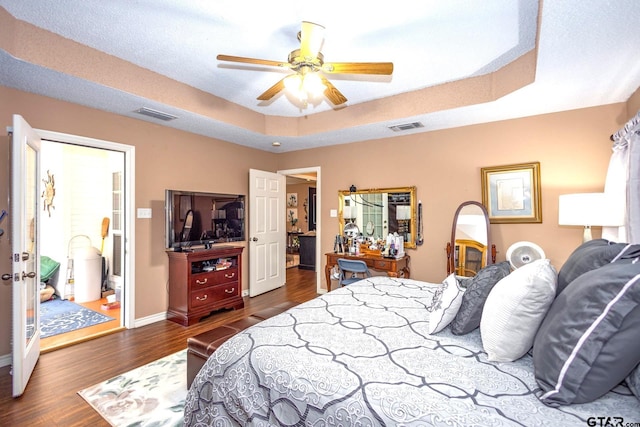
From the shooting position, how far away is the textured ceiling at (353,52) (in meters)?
1.99

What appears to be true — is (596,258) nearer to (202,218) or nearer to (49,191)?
(202,218)

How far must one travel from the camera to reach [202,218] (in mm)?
3877

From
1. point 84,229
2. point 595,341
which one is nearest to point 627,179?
point 595,341

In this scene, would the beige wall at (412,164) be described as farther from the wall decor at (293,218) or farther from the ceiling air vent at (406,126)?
the wall decor at (293,218)

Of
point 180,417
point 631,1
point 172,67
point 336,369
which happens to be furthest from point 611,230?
point 172,67

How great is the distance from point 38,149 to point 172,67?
135 cm

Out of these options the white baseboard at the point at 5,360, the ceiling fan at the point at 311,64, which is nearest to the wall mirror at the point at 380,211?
the ceiling fan at the point at 311,64

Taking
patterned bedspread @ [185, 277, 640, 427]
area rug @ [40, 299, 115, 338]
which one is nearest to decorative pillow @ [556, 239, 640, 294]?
patterned bedspread @ [185, 277, 640, 427]

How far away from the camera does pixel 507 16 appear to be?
2076mm

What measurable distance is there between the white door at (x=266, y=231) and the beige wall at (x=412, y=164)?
0.73 ft

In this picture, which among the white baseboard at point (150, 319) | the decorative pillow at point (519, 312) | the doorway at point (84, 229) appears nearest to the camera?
the decorative pillow at point (519, 312)

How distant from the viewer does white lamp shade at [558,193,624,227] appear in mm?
2490

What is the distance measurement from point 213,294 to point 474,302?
3.15 meters

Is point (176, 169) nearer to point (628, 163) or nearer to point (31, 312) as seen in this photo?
point (31, 312)
